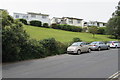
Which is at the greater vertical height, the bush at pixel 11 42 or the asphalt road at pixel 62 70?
the bush at pixel 11 42

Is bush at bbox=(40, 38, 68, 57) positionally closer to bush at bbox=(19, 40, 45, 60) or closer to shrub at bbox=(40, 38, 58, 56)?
shrub at bbox=(40, 38, 58, 56)

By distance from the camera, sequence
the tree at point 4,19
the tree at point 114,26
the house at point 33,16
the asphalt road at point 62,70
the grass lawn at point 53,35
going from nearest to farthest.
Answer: the asphalt road at point 62,70
the tree at point 4,19
the grass lawn at point 53,35
the tree at point 114,26
the house at point 33,16

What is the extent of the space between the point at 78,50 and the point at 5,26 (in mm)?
9725

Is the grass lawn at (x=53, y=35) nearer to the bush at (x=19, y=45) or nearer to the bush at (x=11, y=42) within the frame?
the bush at (x=19, y=45)

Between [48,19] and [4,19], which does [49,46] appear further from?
[48,19]

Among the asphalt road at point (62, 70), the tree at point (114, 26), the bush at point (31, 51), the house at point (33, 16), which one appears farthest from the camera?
the house at point (33, 16)

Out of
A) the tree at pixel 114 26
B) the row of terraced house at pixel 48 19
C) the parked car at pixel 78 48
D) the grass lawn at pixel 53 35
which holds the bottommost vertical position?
the parked car at pixel 78 48

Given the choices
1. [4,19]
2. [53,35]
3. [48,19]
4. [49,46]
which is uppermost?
[48,19]

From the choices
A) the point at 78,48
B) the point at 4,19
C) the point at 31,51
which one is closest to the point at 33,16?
the point at 78,48

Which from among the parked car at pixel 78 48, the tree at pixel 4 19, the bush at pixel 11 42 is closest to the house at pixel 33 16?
the parked car at pixel 78 48

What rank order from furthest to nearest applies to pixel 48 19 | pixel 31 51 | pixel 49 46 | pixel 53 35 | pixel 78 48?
pixel 48 19 → pixel 53 35 → pixel 78 48 → pixel 49 46 → pixel 31 51

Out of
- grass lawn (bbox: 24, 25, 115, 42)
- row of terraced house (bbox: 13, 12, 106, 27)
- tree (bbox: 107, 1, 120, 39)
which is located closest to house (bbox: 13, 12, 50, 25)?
row of terraced house (bbox: 13, 12, 106, 27)

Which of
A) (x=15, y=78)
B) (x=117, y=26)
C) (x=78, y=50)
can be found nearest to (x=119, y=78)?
(x=15, y=78)

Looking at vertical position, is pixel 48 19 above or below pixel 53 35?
above
